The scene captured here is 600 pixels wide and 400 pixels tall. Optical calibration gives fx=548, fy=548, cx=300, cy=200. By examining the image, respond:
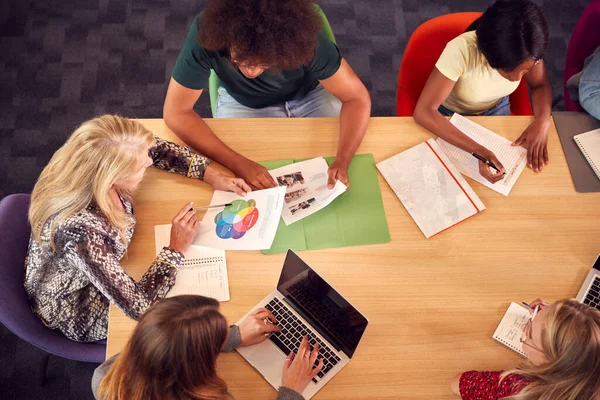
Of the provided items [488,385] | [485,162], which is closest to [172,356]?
[488,385]

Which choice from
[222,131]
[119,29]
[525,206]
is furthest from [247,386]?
[119,29]

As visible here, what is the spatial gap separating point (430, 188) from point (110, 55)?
2087 mm

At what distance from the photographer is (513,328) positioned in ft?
5.30

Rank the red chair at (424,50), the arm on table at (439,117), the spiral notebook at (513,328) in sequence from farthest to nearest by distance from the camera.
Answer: the red chair at (424,50) → the arm on table at (439,117) → the spiral notebook at (513,328)

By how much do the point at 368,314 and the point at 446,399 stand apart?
0.31 metres

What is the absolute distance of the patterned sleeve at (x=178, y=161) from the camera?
1.80m

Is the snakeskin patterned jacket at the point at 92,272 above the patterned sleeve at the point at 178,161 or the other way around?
the other way around

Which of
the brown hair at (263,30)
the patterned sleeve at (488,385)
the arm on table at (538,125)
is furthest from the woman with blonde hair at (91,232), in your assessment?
the arm on table at (538,125)

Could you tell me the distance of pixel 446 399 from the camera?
1523 mm

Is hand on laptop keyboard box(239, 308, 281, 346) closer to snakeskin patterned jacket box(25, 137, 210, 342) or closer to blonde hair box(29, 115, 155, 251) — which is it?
snakeskin patterned jacket box(25, 137, 210, 342)

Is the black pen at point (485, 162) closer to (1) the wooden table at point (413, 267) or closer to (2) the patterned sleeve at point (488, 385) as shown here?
(1) the wooden table at point (413, 267)

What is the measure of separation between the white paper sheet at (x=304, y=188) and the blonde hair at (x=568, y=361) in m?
0.73

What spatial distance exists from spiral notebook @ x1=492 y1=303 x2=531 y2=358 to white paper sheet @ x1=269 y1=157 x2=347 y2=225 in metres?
0.62

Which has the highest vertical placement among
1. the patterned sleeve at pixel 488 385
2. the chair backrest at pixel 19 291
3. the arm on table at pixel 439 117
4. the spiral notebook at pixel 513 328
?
the arm on table at pixel 439 117
